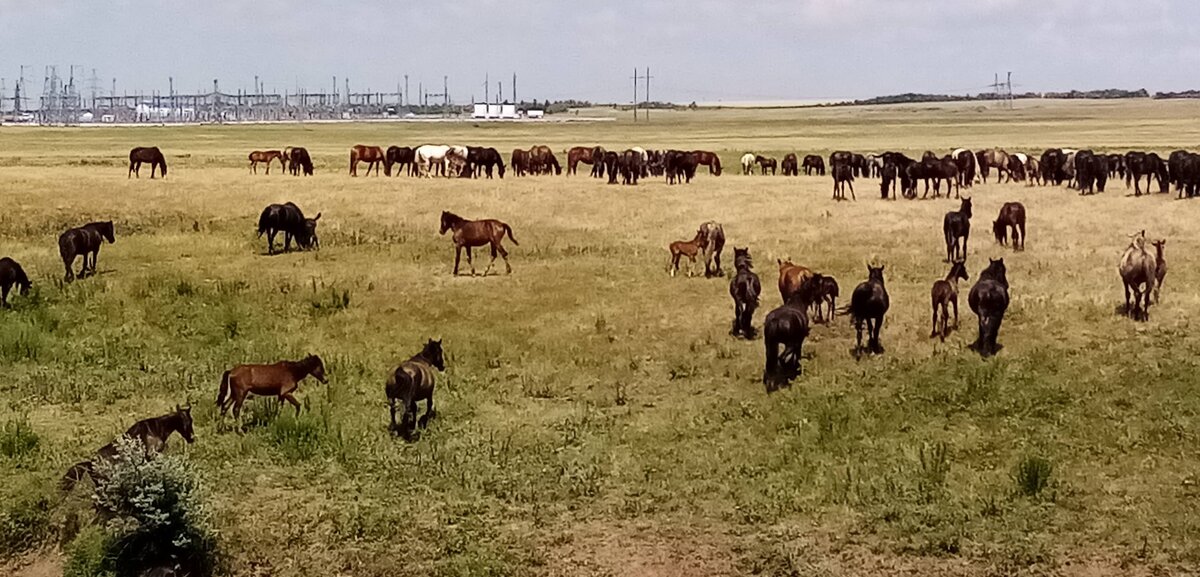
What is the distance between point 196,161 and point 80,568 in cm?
3985

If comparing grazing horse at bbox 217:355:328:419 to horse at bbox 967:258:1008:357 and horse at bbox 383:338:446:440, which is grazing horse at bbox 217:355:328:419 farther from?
horse at bbox 967:258:1008:357

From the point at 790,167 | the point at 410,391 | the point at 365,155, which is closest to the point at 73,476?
the point at 410,391

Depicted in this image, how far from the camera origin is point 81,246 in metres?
20.5

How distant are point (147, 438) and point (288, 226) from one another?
479 inches

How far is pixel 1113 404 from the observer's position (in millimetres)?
13289

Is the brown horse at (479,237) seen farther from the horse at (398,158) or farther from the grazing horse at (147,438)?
the horse at (398,158)

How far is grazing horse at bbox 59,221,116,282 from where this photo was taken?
2020cm

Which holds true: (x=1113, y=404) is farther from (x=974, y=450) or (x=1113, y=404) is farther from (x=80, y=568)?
(x=80, y=568)

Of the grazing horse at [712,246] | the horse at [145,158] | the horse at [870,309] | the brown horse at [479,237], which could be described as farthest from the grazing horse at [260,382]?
the horse at [145,158]

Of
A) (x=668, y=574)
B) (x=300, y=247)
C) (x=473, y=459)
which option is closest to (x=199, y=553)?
(x=473, y=459)

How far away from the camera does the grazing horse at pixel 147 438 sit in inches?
437

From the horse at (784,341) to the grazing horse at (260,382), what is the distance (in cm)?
550

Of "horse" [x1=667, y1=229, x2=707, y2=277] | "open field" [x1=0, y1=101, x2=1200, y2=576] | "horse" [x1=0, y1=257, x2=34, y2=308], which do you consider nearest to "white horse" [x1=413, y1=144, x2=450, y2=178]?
"open field" [x1=0, y1=101, x2=1200, y2=576]

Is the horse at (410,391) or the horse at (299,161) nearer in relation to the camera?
the horse at (410,391)
